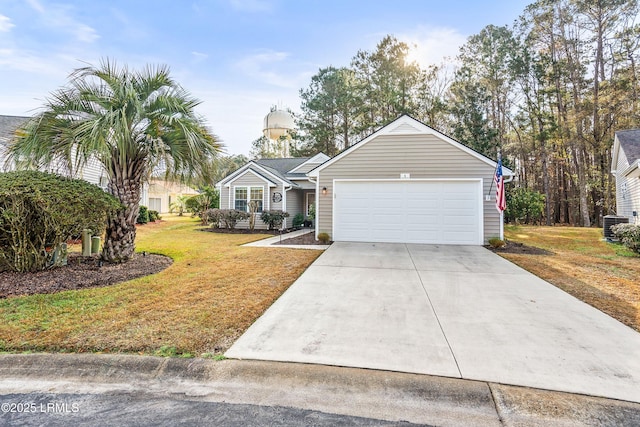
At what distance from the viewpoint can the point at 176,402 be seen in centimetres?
212

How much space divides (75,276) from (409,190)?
888 centimetres

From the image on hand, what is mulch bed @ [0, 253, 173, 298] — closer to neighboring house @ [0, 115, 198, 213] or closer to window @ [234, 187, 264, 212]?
neighboring house @ [0, 115, 198, 213]

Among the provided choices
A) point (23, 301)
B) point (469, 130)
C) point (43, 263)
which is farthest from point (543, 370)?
point (469, 130)

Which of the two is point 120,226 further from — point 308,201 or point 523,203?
point 523,203

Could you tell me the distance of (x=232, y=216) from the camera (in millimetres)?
14141

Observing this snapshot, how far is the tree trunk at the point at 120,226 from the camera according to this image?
630 cm

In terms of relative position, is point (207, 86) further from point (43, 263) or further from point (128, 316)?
point (128, 316)

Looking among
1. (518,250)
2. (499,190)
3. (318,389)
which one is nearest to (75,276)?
(318,389)

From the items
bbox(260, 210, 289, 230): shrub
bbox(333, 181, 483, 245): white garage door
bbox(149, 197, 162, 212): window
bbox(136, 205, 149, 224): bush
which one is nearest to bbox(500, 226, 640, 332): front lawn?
bbox(333, 181, 483, 245): white garage door

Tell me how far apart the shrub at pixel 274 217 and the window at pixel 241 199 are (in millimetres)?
1373

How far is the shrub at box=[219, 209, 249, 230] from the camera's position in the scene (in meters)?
14.1

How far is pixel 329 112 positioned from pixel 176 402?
24931 millimetres

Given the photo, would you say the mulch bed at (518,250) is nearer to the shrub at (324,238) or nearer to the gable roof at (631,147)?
the shrub at (324,238)

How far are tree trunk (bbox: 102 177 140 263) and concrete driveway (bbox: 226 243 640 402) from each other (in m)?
4.16
